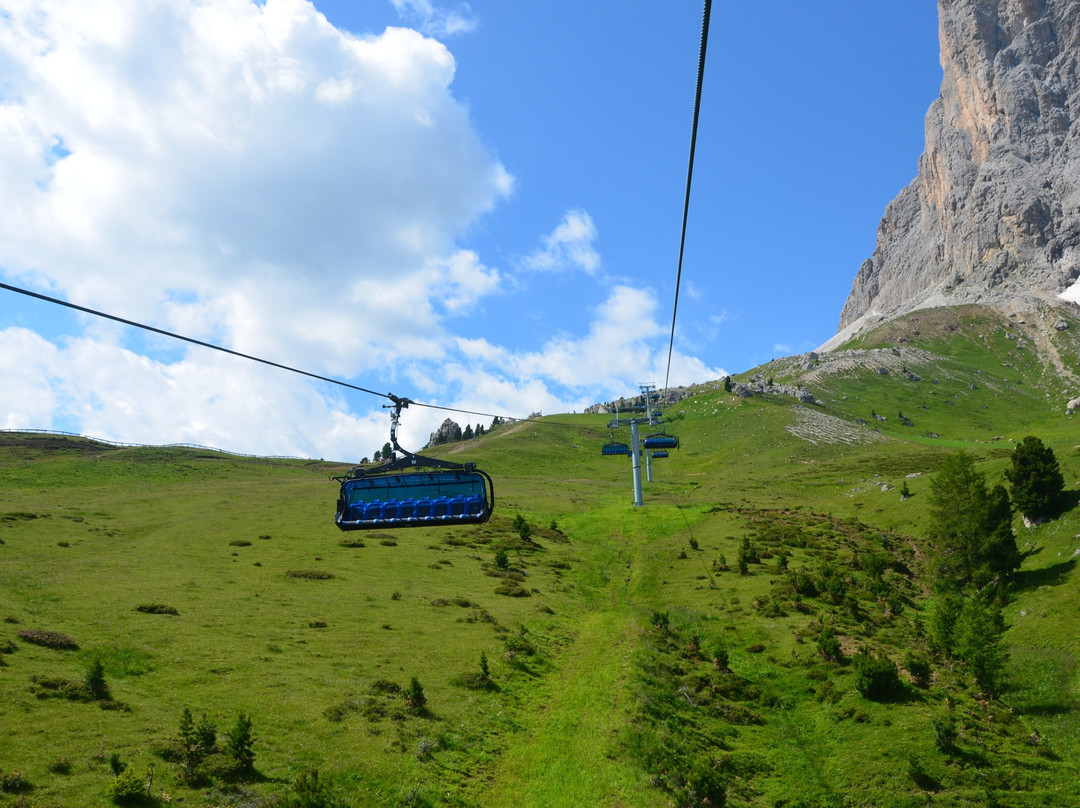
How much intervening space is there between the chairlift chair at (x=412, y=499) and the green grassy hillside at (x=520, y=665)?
10.5 meters

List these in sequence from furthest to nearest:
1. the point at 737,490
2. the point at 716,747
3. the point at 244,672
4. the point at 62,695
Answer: the point at 737,490, the point at 244,672, the point at 716,747, the point at 62,695

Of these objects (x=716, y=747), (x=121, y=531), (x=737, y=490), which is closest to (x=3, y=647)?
(x=716, y=747)

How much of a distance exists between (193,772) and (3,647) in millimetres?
16717

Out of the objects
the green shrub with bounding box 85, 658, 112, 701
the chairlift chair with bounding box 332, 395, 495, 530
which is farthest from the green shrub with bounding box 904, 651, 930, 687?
the green shrub with bounding box 85, 658, 112, 701

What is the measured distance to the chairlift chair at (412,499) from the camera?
28.7 metres

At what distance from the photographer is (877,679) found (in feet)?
118

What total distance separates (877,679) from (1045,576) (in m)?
21.6

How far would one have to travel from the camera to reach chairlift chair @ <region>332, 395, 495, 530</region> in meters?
28.7

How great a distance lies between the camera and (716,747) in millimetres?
33531

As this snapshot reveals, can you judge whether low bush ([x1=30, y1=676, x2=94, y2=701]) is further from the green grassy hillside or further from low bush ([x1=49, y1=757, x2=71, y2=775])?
low bush ([x1=49, y1=757, x2=71, y2=775])

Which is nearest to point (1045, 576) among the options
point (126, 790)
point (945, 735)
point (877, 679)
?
point (877, 679)

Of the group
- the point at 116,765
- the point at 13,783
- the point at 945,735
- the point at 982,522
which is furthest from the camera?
the point at 982,522

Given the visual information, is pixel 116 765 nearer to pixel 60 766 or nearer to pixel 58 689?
pixel 60 766

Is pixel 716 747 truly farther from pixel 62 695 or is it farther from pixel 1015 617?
pixel 62 695
